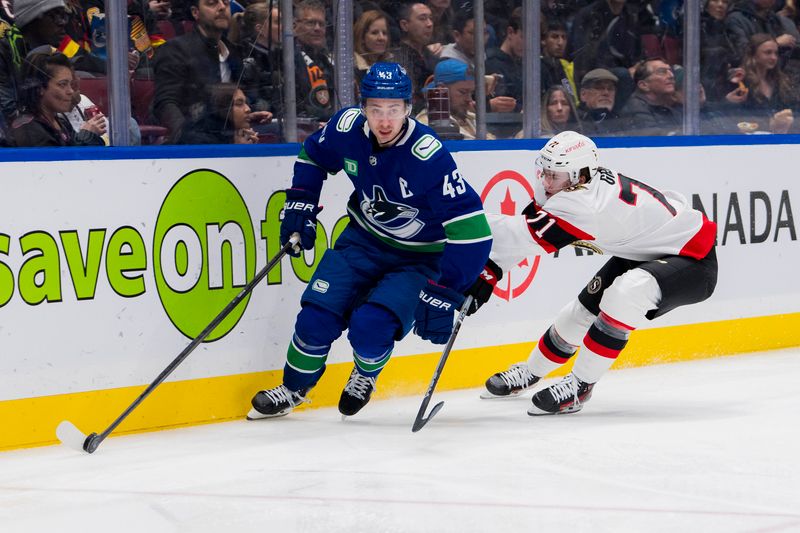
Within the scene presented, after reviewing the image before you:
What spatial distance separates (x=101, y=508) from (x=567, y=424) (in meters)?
1.59

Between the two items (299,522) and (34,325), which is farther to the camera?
(34,325)

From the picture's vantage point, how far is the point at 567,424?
154 inches

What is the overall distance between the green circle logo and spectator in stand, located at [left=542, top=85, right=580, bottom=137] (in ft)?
4.80

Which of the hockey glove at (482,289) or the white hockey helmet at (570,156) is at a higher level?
the white hockey helmet at (570,156)

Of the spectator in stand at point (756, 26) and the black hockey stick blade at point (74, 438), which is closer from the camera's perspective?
the black hockey stick blade at point (74, 438)

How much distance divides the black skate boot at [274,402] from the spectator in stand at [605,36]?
189cm

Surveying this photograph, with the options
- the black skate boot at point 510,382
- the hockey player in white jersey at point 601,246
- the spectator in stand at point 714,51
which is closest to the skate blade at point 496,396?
the black skate boot at point 510,382

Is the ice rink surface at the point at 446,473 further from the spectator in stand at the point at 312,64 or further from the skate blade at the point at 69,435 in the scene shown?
the spectator in stand at the point at 312,64

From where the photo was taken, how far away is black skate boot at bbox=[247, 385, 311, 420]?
12.9 feet

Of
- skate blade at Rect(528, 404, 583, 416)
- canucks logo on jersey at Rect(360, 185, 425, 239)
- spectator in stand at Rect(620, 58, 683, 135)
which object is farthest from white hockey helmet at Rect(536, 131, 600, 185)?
spectator in stand at Rect(620, 58, 683, 135)

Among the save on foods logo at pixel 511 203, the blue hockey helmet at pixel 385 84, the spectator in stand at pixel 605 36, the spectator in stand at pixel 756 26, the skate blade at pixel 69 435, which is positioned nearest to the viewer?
the skate blade at pixel 69 435

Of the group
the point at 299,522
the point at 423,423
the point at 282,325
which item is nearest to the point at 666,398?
the point at 423,423

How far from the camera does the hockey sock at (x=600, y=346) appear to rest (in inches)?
156

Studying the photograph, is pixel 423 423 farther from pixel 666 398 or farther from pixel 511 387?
pixel 666 398
